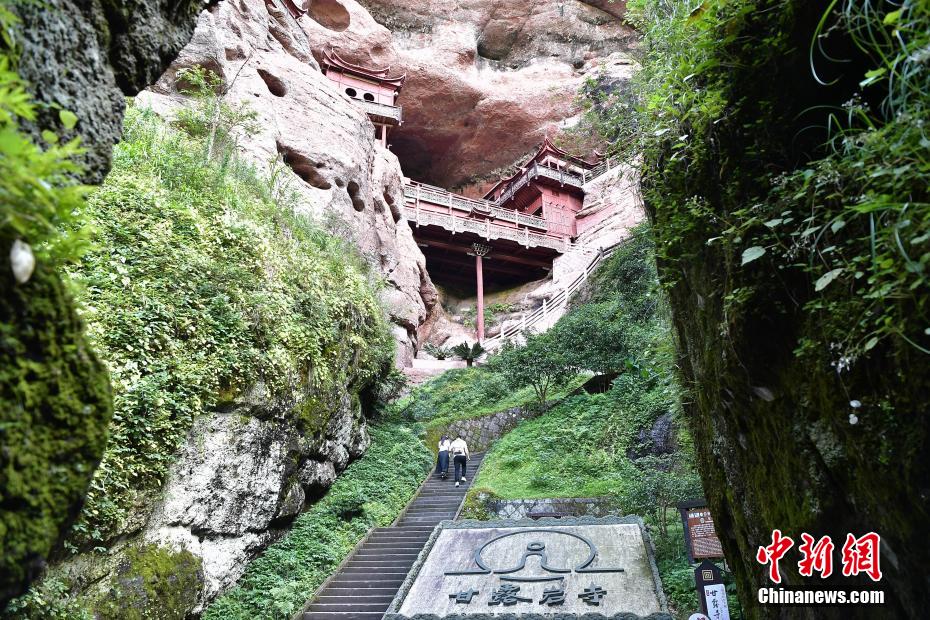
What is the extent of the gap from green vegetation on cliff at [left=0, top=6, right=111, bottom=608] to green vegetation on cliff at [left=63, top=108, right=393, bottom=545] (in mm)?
2033

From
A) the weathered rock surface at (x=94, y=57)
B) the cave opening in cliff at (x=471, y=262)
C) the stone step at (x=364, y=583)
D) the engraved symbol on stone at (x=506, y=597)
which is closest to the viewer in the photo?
the weathered rock surface at (x=94, y=57)

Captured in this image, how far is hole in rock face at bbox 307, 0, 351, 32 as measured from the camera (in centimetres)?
2466

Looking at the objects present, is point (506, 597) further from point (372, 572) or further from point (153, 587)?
point (153, 587)

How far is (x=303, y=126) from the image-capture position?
→ 13.5 metres

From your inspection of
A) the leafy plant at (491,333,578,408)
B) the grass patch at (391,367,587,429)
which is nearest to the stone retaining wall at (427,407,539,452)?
the grass patch at (391,367,587,429)

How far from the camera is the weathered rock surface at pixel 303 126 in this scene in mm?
11391

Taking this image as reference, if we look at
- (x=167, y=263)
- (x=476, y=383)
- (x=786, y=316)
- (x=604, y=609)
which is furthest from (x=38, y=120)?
(x=476, y=383)

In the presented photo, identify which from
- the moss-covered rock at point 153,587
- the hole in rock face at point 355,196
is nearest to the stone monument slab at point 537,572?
the moss-covered rock at point 153,587

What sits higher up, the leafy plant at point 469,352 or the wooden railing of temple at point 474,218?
the wooden railing of temple at point 474,218

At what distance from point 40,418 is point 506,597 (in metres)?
5.04

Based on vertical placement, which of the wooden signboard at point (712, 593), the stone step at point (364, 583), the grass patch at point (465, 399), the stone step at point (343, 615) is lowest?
the stone step at point (343, 615)

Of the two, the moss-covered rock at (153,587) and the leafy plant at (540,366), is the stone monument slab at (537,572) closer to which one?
the moss-covered rock at (153,587)

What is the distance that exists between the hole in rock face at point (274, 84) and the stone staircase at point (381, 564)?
393 inches

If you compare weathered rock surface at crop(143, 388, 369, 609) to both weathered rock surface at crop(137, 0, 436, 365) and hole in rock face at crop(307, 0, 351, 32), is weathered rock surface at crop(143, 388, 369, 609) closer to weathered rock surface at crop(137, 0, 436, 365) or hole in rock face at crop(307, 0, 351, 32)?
weathered rock surface at crop(137, 0, 436, 365)
